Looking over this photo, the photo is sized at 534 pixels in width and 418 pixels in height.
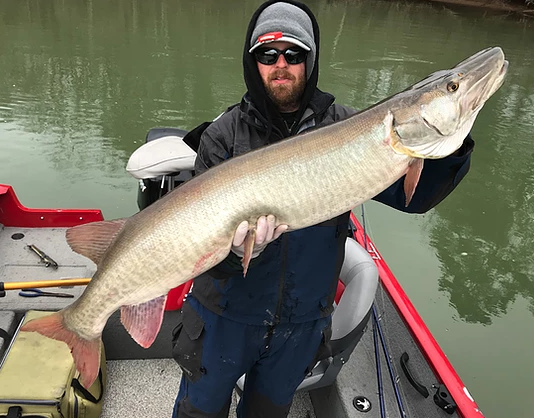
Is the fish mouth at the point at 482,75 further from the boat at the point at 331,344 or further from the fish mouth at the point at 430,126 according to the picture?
the boat at the point at 331,344

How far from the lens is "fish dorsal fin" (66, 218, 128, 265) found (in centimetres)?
187

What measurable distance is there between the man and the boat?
302mm

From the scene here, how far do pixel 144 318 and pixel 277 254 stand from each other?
1.99ft

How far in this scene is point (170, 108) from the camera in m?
9.30

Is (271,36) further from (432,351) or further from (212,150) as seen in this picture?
(432,351)

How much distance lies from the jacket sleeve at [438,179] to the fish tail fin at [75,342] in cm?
142

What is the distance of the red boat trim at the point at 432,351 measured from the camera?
245cm

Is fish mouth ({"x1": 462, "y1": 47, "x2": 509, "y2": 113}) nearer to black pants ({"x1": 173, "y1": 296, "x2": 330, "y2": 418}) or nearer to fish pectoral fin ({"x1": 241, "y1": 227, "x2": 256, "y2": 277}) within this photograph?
fish pectoral fin ({"x1": 241, "y1": 227, "x2": 256, "y2": 277})

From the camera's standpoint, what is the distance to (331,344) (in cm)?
239

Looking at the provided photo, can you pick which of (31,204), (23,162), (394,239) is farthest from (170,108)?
(394,239)

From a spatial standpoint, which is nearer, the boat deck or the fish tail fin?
the fish tail fin

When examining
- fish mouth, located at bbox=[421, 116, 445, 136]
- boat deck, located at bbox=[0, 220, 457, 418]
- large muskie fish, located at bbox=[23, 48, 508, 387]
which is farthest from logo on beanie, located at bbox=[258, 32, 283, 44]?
boat deck, located at bbox=[0, 220, 457, 418]

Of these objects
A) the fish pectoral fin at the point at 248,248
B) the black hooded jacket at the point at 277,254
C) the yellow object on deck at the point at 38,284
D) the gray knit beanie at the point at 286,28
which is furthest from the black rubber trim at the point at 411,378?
the yellow object on deck at the point at 38,284

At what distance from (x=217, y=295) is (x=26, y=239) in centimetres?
236
